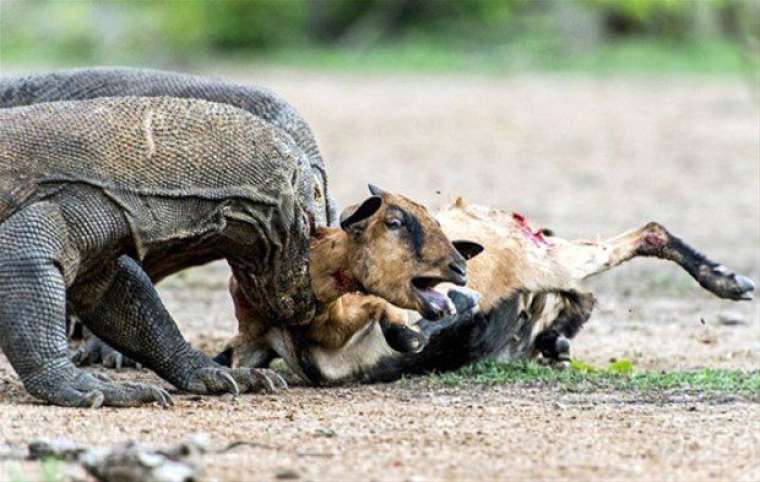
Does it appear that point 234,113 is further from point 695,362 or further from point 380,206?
point 695,362

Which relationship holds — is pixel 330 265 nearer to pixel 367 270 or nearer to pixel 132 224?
pixel 367 270

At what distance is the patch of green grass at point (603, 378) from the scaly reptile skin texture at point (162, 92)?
1.03 m

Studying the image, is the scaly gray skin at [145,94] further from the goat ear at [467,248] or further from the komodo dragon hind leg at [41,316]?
the komodo dragon hind leg at [41,316]

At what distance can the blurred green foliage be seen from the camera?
35969 mm

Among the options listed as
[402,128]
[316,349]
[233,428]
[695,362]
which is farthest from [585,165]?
[233,428]

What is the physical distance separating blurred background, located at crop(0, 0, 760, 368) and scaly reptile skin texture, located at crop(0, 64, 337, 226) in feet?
3.14

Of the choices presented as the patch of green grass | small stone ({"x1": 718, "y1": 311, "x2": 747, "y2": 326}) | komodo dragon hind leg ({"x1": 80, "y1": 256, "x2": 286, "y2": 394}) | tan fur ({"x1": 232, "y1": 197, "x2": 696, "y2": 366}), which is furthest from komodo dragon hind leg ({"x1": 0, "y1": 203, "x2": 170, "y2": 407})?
small stone ({"x1": 718, "y1": 311, "x2": 747, "y2": 326})

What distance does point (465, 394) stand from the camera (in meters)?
8.37

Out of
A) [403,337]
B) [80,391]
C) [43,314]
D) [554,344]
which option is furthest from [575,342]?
[43,314]

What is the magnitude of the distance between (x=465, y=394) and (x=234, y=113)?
1.55 meters

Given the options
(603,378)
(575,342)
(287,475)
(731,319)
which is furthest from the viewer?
(731,319)

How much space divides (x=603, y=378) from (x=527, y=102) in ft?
65.9

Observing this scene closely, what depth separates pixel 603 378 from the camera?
8.88m

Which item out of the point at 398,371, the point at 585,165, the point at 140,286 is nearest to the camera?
the point at 140,286
